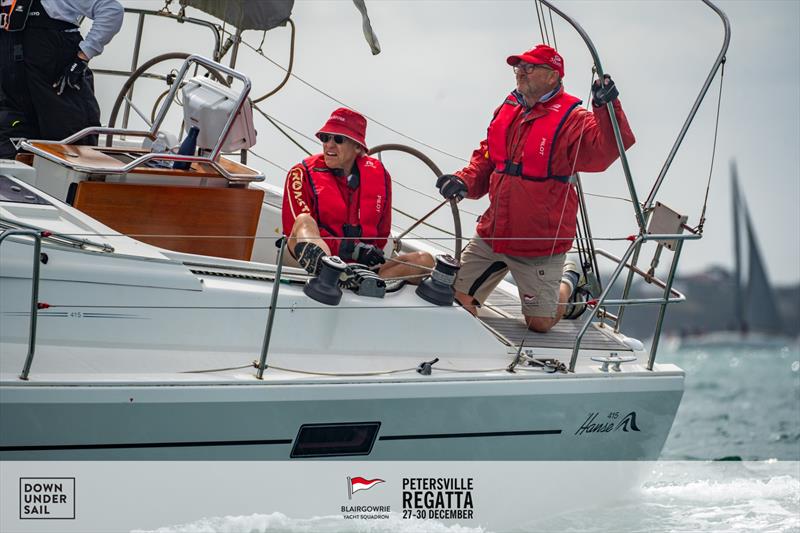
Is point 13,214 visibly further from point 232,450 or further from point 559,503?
point 559,503

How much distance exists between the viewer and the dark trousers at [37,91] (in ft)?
18.5

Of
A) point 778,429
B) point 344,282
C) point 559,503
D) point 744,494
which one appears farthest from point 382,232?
Result: point 778,429

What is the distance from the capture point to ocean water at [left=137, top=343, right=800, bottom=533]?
4758mm

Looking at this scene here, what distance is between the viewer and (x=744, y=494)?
6.41m

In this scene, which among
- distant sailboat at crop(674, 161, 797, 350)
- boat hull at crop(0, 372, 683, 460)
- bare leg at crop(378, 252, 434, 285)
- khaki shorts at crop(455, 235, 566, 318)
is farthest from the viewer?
distant sailboat at crop(674, 161, 797, 350)

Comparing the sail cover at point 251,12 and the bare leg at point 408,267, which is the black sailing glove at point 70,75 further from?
the bare leg at point 408,267

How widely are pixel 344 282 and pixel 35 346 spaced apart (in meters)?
1.28

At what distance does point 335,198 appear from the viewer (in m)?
5.21

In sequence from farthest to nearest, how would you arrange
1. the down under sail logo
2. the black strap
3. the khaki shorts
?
the khaki shorts
the black strap
the down under sail logo

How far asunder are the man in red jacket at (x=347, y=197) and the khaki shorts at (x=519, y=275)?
393 millimetres

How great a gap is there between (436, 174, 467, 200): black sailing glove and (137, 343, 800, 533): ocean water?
1.42m

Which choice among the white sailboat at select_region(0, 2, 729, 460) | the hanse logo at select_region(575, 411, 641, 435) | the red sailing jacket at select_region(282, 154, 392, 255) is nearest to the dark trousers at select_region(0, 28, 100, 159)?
the white sailboat at select_region(0, 2, 729, 460)

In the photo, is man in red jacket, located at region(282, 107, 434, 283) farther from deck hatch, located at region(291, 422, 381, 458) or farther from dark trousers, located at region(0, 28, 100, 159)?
dark trousers, located at region(0, 28, 100, 159)

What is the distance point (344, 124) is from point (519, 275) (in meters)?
1.10
